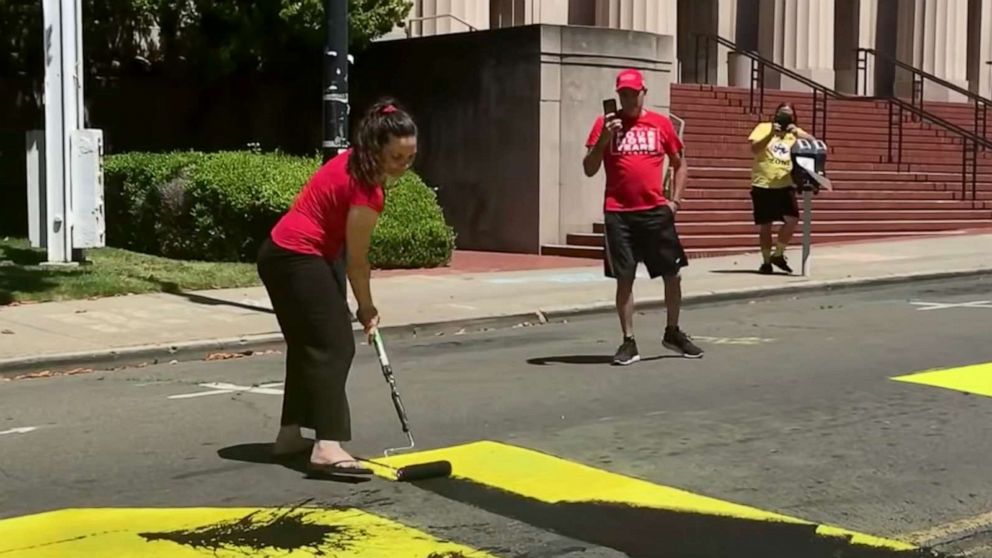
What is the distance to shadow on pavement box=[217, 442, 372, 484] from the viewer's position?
236 inches

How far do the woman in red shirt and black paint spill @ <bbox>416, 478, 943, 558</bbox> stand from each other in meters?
0.68

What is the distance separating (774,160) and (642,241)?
6.09 metres

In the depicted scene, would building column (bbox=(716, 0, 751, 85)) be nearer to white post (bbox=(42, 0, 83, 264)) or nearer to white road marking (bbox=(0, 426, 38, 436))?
white post (bbox=(42, 0, 83, 264))

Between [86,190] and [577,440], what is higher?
[86,190]

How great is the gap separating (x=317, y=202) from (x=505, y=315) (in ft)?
20.4

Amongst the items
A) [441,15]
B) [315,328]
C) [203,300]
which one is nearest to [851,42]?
[441,15]

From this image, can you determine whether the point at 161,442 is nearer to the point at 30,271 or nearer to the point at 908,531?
the point at 908,531

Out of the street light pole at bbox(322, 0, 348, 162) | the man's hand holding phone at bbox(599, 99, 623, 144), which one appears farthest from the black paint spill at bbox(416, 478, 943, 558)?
the street light pole at bbox(322, 0, 348, 162)

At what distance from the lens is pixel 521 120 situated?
706 inches

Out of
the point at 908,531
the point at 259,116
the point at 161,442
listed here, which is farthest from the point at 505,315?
the point at 259,116

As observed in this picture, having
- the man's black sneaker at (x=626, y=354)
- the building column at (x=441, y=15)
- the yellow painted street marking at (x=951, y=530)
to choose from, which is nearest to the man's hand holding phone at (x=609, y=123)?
the man's black sneaker at (x=626, y=354)

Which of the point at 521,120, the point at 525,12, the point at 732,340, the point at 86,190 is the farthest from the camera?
the point at 525,12

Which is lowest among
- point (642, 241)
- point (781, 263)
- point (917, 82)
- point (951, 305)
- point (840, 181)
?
point (951, 305)

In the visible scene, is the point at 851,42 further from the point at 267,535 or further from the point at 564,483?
the point at 267,535
